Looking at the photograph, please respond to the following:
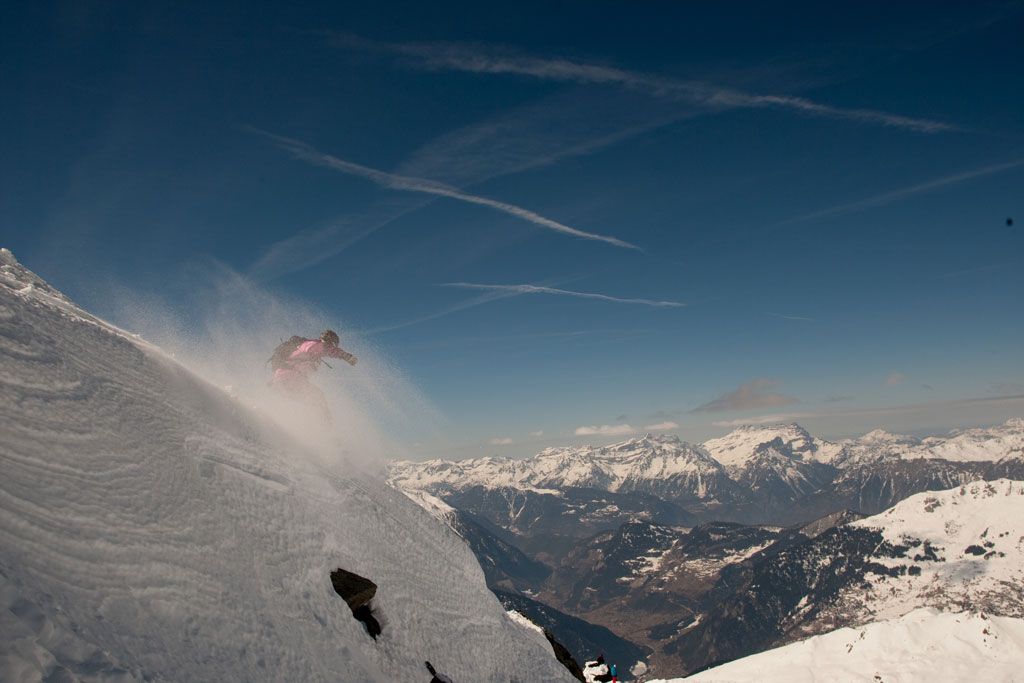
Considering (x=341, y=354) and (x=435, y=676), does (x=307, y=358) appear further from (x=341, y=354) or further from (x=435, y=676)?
(x=435, y=676)

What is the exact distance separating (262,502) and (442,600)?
22.2ft

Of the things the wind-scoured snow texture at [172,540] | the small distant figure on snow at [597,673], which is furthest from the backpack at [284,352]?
the small distant figure on snow at [597,673]

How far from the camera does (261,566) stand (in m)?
10.2

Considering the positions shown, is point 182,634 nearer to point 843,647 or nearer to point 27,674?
point 27,674

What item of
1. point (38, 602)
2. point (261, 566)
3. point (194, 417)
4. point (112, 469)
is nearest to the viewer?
point (38, 602)

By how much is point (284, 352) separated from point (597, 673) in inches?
920

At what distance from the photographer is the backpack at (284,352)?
78.1 feet

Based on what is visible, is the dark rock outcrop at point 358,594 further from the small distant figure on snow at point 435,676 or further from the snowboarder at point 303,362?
the snowboarder at point 303,362

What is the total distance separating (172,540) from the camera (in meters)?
8.84

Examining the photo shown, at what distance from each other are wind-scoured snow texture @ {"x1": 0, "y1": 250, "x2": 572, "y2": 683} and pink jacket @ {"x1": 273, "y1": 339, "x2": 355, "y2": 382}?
26.7 ft

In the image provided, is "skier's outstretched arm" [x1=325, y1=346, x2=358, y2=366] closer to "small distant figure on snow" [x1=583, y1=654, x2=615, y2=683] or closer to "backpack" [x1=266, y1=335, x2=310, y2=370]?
"backpack" [x1=266, y1=335, x2=310, y2=370]

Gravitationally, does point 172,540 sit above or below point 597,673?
above

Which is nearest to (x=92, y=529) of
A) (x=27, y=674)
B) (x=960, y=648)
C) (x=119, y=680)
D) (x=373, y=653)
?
(x=119, y=680)

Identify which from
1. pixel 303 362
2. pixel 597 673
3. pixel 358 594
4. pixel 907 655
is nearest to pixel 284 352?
pixel 303 362
